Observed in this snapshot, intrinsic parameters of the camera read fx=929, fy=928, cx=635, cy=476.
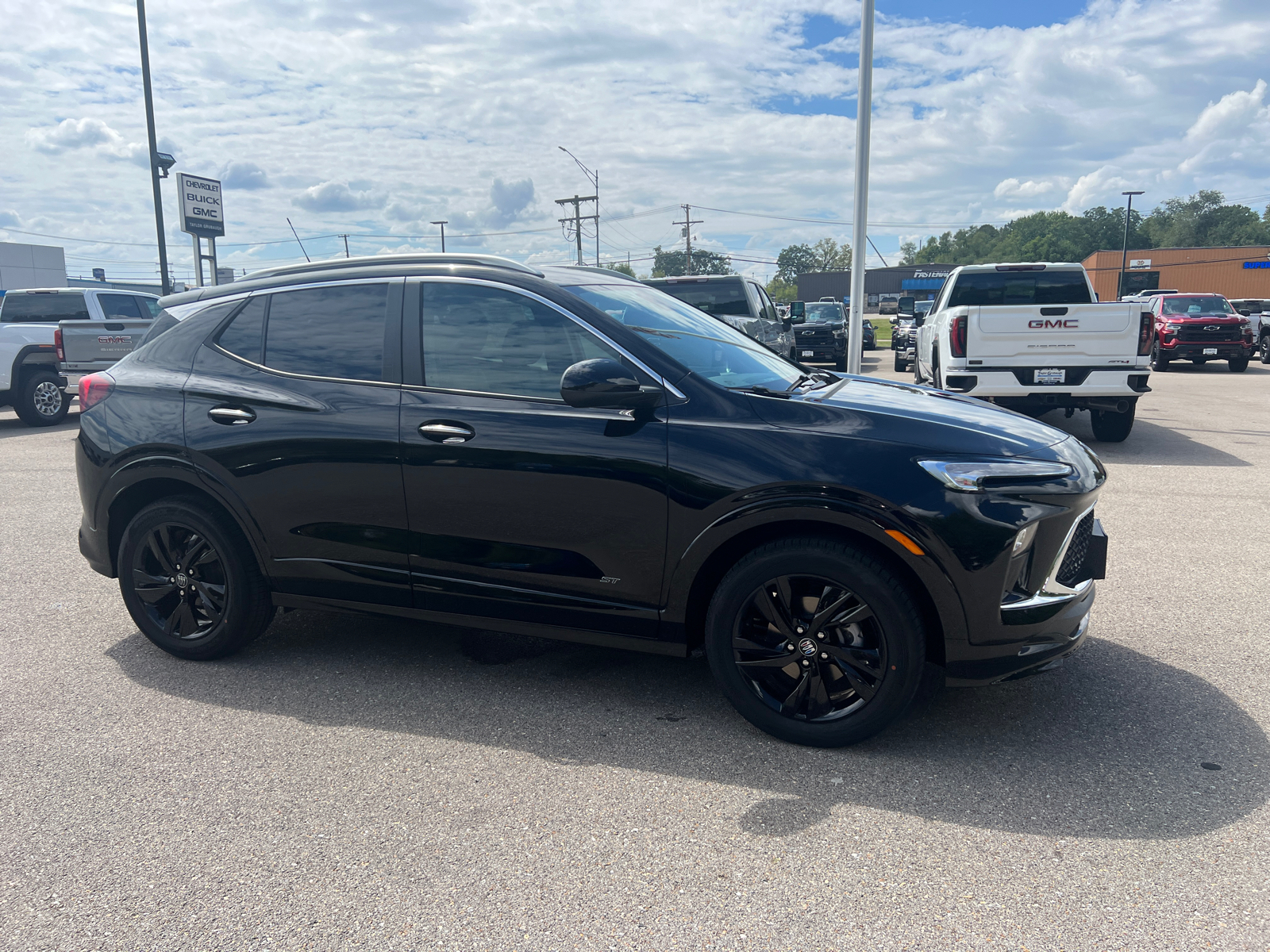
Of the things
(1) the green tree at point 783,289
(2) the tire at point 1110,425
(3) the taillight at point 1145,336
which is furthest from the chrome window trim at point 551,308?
(1) the green tree at point 783,289

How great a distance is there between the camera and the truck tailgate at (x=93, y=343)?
1305 cm

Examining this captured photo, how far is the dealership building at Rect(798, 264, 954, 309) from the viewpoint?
329 feet

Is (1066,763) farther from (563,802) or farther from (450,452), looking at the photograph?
(450,452)

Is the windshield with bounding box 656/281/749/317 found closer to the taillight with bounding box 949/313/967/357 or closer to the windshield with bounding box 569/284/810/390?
the taillight with bounding box 949/313/967/357

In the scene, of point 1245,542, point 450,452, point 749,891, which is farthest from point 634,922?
point 1245,542

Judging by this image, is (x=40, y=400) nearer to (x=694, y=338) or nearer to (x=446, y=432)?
(x=446, y=432)

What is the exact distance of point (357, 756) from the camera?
346 cm

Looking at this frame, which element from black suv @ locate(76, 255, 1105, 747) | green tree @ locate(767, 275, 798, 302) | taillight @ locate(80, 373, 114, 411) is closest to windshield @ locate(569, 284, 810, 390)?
black suv @ locate(76, 255, 1105, 747)

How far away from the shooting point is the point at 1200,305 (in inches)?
907

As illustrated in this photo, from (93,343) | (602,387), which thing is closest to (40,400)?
(93,343)

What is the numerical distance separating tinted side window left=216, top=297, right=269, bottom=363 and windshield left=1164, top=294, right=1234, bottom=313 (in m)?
24.5

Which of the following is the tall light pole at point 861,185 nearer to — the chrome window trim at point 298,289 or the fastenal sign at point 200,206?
the chrome window trim at point 298,289

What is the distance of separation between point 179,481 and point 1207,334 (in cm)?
2433

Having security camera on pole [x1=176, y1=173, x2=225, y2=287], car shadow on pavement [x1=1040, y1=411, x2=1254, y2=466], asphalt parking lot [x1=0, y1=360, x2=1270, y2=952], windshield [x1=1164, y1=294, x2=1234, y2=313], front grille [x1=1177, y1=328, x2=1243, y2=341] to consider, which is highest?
security camera on pole [x1=176, y1=173, x2=225, y2=287]
